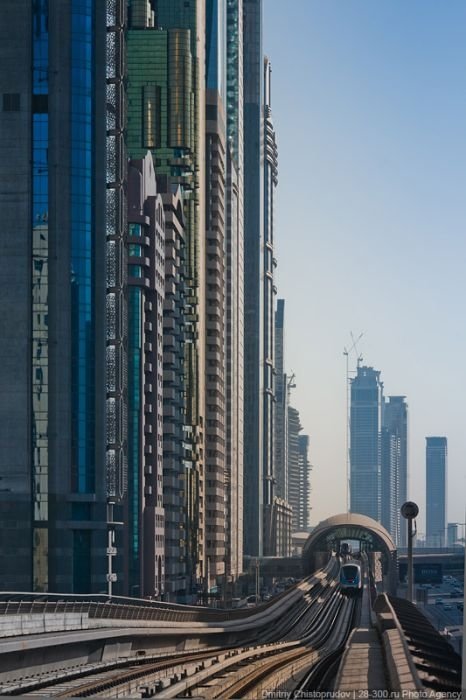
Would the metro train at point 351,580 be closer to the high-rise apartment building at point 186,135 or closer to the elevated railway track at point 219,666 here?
the high-rise apartment building at point 186,135

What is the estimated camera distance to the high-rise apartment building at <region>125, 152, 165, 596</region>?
4510 inches

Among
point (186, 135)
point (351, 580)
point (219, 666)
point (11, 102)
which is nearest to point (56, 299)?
point (11, 102)

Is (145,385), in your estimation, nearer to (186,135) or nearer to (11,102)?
(11,102)

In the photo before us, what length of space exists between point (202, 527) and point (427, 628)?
314ft

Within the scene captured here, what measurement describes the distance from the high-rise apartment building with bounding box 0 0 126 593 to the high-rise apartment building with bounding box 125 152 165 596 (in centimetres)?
1234

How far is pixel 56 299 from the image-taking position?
9956 cm

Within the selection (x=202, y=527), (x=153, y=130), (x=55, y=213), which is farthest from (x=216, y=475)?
(x=55, y=213)

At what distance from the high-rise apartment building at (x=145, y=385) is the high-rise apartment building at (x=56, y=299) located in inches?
486

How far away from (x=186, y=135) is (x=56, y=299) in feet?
140

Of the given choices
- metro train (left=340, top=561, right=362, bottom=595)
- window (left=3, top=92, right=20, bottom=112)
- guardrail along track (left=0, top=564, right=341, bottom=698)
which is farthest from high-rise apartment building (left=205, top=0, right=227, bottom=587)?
guardrail along track (left=0, top=564, right=341, bottom=698)

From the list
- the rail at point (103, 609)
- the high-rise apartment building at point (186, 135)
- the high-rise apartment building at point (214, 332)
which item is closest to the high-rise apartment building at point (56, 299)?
the rail at point (103, 609)

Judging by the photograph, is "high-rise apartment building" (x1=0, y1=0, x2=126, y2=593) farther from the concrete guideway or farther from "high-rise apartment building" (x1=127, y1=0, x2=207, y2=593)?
"high-rise apartment building" (x1=127, y1=0, x2=207, y2=593)

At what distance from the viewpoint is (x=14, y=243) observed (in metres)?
99.2

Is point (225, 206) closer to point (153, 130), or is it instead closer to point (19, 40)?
point (153, 130)
